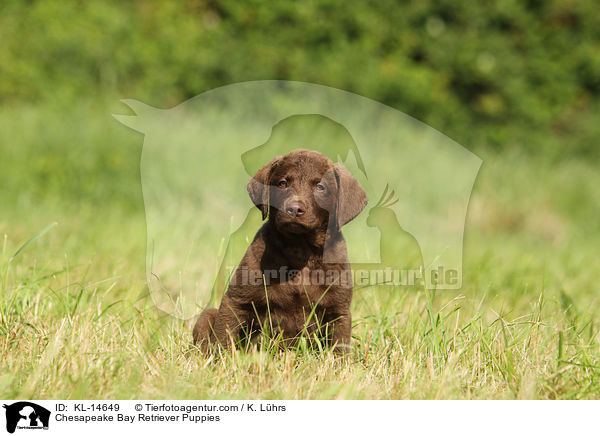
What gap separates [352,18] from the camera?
13.4 meters

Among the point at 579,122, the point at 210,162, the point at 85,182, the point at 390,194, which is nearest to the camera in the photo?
the point at 390,194

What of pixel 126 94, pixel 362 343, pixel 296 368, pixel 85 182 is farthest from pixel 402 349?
pixel 126 94

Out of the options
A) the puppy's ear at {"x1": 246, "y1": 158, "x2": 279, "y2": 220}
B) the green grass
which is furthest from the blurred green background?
the puppy's ear at {"x1": 246, "y1": 158, "x2": 279, "y2": 220}

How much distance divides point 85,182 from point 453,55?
870 cm

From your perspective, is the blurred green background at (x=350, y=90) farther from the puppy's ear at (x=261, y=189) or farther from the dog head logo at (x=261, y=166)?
the puppy's ear at (x=261, y=189)

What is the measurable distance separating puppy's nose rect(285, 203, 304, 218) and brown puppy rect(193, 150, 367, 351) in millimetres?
141

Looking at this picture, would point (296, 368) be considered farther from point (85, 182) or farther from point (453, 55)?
point (453, 55)

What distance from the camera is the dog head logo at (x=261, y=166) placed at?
12.8 ft

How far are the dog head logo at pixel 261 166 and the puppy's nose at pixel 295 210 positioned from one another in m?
0.56
